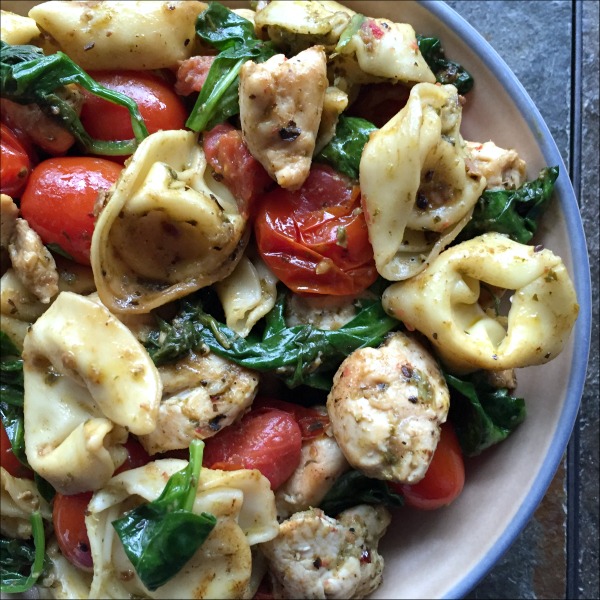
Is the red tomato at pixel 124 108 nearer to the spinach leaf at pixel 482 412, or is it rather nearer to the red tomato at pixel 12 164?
the red tomato at pixel 12 164

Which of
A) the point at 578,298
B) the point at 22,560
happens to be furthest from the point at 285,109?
the point at 22,560

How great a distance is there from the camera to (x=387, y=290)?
1.67 meters

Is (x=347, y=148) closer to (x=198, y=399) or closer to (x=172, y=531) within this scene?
(x=198, y=399)

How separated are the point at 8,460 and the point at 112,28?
1.14 metres

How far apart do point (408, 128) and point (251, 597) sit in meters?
1.23

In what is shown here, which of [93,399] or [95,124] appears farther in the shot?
[95,124]

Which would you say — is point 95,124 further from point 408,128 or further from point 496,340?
point 496,340

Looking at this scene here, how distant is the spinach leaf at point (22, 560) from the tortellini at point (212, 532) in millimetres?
180

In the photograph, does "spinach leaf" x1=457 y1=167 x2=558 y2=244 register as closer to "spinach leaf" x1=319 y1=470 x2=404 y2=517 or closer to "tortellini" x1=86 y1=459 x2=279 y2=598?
"spinach leaf" x1=319 y1=470 x2=404 y2=517

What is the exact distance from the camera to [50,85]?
1.61 metres

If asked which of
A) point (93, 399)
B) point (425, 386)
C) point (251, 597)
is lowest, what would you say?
point (251, 597)

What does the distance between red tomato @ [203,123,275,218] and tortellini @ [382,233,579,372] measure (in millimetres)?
447

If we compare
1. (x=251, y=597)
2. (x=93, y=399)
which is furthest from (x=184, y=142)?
(x=251, y=597)

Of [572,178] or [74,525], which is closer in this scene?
[74,525]
